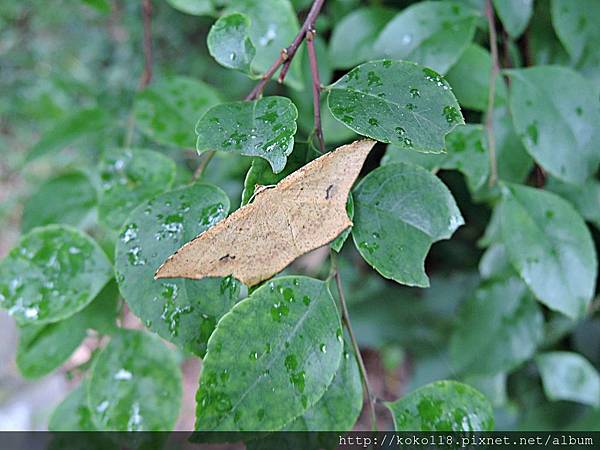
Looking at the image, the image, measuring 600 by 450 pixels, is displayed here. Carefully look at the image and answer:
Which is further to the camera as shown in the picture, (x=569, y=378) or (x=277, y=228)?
(x=569, y=378)

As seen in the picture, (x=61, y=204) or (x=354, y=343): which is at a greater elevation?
(x=354, y=343)

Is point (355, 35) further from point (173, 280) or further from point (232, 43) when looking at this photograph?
point (173, 280)

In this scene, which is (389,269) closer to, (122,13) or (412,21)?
(412,21)

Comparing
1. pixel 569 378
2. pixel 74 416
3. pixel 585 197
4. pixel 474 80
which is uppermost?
pixel 474 80

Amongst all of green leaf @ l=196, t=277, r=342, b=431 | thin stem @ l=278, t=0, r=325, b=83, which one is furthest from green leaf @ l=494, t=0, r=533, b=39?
green leaf @ l=196, t=277, r=342, b=431

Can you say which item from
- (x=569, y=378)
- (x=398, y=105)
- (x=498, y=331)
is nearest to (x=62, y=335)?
(x=398, y=105)

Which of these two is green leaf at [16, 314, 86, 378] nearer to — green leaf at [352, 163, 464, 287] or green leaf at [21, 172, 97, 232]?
green leaf at [21, 172, 97, 232]

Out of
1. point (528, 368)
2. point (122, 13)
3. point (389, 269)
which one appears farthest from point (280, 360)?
point (122, 13)
